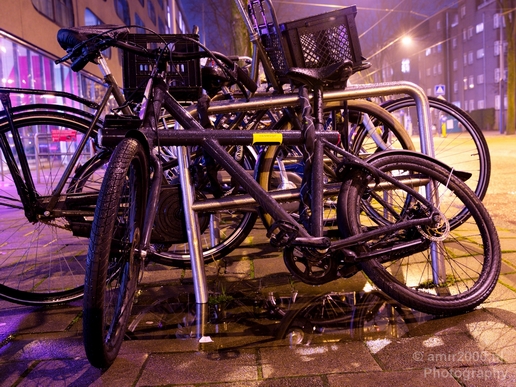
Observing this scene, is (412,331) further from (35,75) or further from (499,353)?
(35,75)

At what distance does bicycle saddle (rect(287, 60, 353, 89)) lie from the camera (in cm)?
289

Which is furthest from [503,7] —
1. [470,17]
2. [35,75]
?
[470,17]

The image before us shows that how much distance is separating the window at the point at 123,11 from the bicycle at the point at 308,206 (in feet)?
80.0

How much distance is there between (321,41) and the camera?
10.3ft

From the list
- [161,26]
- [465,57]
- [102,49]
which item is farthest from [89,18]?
[465,57]

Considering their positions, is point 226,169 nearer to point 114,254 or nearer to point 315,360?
point 114,254

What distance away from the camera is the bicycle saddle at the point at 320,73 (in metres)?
2.89

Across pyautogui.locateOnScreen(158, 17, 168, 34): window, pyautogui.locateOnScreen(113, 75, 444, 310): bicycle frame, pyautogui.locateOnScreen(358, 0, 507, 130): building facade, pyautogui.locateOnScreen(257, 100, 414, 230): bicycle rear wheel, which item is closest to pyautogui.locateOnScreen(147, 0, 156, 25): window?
pyautogui.locateOnScreen(158, 17, 168, 34): window

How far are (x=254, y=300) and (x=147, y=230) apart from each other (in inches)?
35.1

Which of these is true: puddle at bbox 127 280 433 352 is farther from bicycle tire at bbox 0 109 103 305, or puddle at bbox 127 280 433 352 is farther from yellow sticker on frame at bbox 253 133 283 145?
yellow sticker on frame at bbox 253 133 283 145

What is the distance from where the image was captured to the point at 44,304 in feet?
10.2

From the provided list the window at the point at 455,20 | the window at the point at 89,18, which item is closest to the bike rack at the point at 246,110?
the window at the point at 89,18

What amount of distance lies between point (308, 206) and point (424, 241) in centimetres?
62

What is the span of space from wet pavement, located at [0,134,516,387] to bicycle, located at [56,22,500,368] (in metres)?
0.15
